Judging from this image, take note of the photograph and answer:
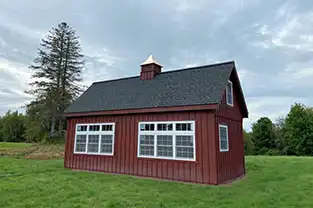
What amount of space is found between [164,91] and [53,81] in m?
17.9

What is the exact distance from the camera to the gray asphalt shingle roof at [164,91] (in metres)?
8.12

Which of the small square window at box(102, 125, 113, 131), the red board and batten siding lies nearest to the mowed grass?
the red board and batten siding

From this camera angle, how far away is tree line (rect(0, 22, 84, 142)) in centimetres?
2206

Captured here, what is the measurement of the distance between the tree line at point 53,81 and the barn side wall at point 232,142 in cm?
1831

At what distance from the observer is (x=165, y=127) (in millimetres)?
8234

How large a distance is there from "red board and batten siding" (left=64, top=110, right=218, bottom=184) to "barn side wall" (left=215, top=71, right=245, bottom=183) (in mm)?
387

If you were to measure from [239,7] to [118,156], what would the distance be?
9.74 metres

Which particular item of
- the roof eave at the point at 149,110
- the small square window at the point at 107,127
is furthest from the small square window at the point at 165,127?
the small square window at the point at 107,127

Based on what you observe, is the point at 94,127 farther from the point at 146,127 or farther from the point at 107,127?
the point at 146,127

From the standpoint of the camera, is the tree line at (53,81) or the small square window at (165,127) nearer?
the small square window at (165,127)

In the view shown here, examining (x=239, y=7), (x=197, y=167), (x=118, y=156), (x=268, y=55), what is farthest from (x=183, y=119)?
(x=268, y=55)

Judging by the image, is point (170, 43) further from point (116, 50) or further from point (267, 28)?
point (267, 28)

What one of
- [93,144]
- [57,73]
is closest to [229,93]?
[93,144]

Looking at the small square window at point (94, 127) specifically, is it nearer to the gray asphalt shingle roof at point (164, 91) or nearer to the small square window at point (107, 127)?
the small square window at point (107, 127)
